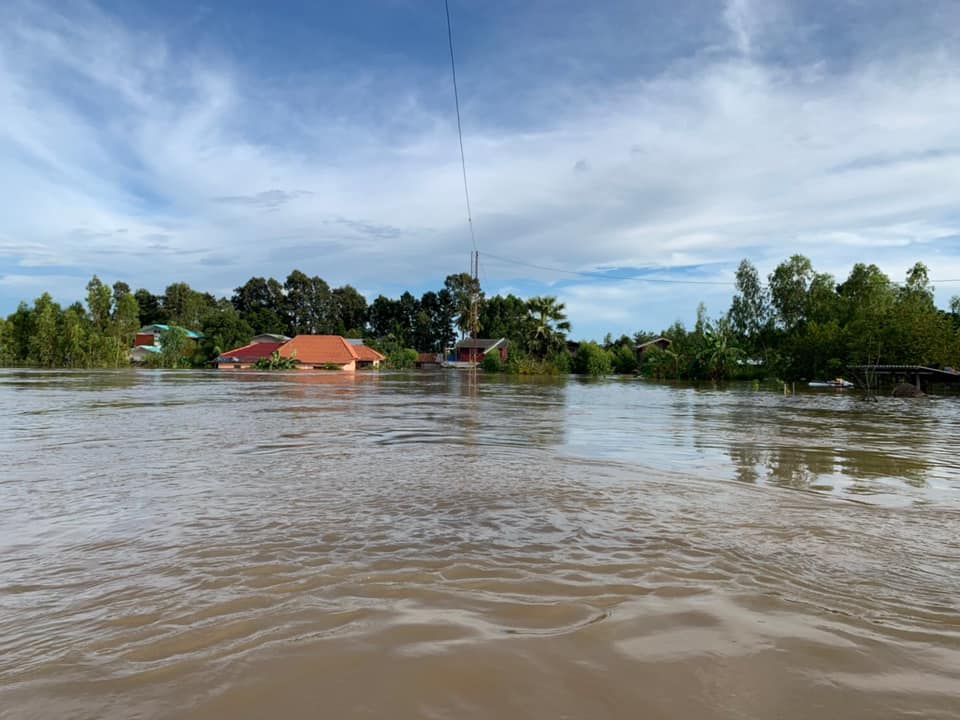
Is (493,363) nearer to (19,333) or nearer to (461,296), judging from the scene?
(461,296)

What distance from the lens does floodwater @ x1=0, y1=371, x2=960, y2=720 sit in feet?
6.40

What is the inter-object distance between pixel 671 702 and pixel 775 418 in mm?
13678

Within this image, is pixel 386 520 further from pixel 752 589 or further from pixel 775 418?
pixel 775 418

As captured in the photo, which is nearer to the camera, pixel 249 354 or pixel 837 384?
pixel 837 384

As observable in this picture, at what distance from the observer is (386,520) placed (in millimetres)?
4207

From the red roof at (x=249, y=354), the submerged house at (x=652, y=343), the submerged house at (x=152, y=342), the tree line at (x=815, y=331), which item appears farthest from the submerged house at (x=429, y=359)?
the tree line at (x=815, y=331)

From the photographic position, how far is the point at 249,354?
59031mm

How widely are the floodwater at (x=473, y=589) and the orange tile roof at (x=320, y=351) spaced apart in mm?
50161

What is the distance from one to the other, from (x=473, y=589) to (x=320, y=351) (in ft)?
189

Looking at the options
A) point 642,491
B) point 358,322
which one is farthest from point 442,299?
point 642,491

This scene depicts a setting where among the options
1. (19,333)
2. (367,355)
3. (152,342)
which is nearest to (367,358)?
(367,355)

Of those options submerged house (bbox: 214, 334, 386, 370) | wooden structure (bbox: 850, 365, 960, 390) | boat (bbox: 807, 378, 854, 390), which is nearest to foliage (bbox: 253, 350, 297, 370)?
submerged house (bbox: 214, 334, 386, 370)

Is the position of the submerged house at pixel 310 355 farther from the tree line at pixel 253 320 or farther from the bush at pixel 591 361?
the bush at pixel 591 361

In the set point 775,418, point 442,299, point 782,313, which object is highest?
point 442,299
